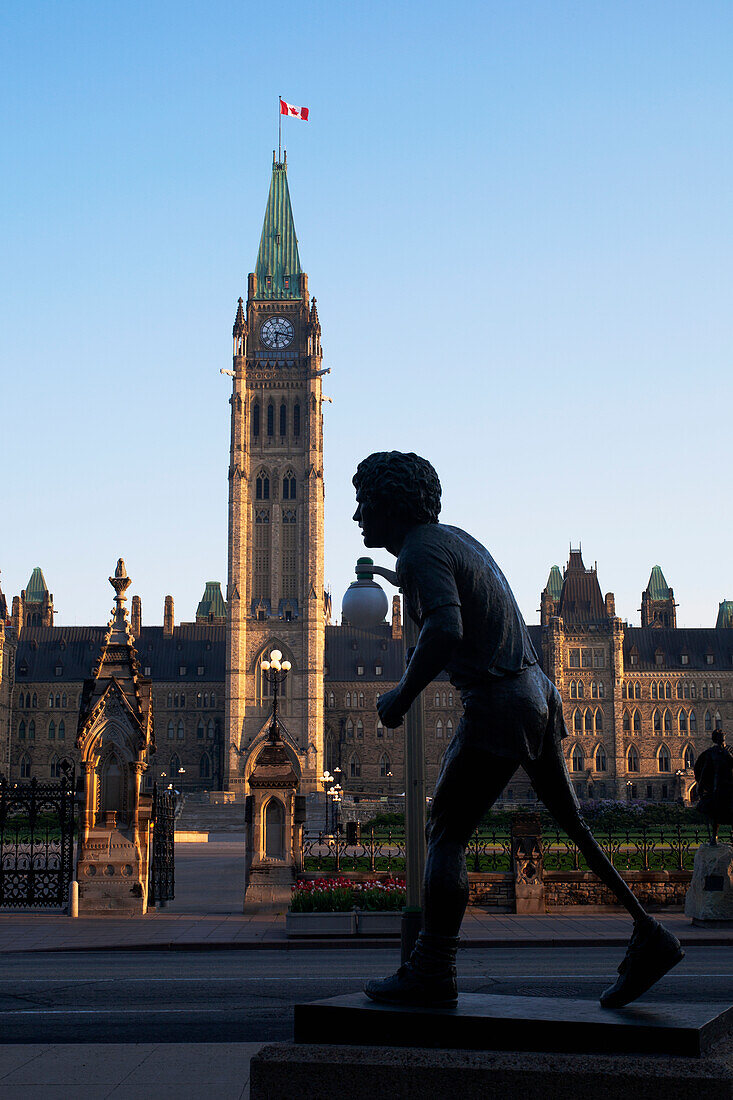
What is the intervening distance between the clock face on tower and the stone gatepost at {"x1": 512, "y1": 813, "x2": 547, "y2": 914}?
8689 cm

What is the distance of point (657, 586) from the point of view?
13050 cm

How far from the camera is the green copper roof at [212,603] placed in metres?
138

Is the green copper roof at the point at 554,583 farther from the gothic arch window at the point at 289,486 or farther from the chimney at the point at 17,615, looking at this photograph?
the chimney at the point at 17,615

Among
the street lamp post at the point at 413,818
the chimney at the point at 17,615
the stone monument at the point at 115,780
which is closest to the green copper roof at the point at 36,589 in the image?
the chimney at the point at 17,615

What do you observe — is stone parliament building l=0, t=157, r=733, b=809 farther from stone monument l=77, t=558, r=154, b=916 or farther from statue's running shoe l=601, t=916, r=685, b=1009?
statue's running shoe l=601, t=916, r=685, b=1009

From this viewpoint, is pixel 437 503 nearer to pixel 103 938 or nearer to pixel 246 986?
pixel 246 986

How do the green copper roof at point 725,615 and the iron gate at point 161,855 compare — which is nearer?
the iron gate at point 161,855

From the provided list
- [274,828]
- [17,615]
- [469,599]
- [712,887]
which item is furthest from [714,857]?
[17,615]

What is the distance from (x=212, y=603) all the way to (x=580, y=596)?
50.1m

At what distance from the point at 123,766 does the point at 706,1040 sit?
719 inches

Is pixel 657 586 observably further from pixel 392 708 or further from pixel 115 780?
pixel 392 708

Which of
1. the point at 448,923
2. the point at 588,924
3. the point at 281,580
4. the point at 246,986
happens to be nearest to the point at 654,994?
the point at 246,986

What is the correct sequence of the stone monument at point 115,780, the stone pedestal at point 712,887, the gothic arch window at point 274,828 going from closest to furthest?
the stone pedestal at point 712,887
the stone monument at point 115,780
the gothic arch window at point 274,828

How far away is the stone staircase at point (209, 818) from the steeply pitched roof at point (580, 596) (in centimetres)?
3756
